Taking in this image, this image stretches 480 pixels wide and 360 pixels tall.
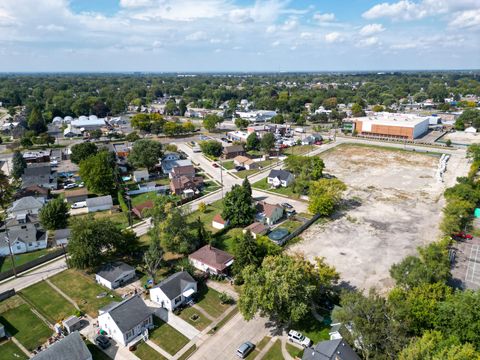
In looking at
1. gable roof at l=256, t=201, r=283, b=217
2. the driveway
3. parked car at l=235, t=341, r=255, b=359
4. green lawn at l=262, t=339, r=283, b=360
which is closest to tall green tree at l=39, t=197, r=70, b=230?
gable roof at l=256, t=201, r=283, b=217

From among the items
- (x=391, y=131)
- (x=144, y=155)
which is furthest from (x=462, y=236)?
(x=391, y=131)

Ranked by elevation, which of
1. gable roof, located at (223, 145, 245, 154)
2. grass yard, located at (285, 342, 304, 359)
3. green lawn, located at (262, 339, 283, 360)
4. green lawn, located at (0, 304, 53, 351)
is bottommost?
green lawn, located at (0, 304, 53, 351)

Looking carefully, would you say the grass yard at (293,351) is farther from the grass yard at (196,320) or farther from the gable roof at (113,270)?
the gable roof at (113,270)

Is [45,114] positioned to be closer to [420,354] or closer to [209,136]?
[209,136]

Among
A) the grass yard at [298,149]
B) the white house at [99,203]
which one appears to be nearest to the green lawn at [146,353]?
the white house at [99,203]

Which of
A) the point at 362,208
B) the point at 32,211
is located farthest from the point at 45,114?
the point at 362,208

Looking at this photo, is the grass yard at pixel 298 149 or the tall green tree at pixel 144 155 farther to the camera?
the grass yard at pixel 298 149

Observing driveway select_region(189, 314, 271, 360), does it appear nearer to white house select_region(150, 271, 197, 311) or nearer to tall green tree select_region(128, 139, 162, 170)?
white house select_region(150, 271, 197, 311)

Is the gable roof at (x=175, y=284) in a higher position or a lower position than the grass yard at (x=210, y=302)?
higher
